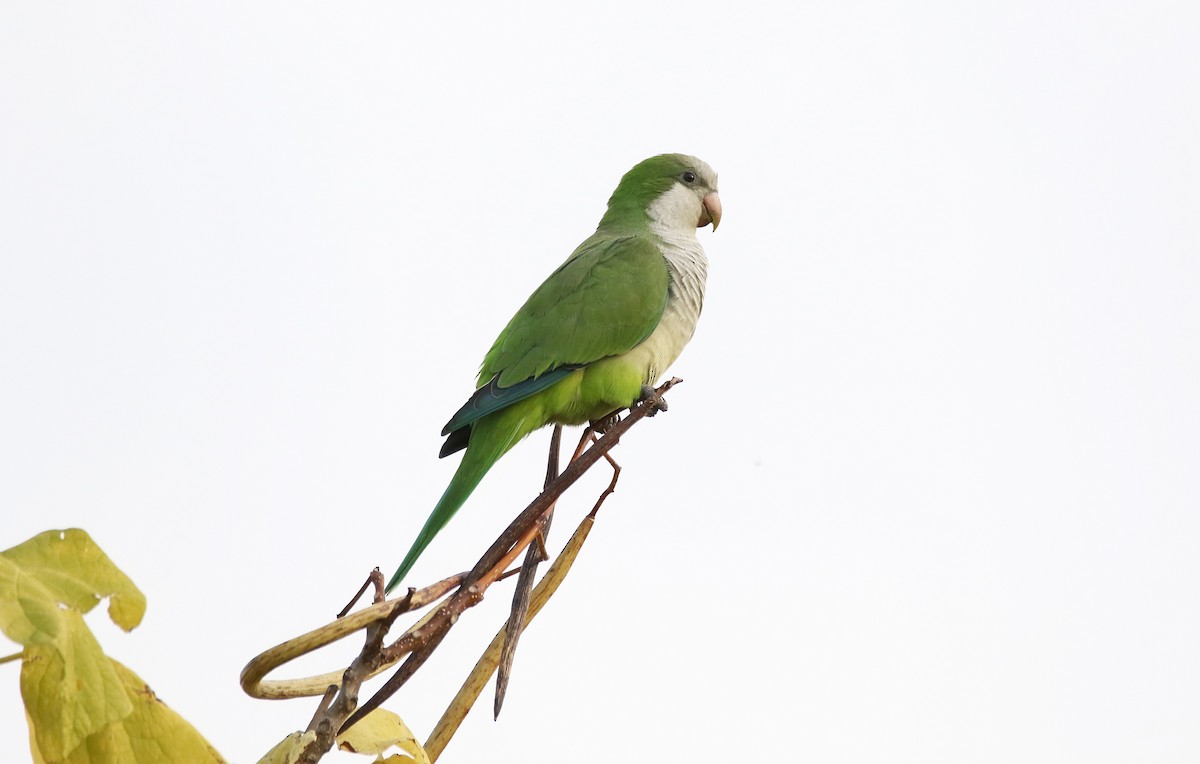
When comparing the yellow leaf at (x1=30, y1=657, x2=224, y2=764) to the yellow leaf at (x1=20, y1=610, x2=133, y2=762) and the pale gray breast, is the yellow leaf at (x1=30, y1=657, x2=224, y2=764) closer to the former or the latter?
the yellow leaf at (x1=20, y1=610, x2=133, y2=762)

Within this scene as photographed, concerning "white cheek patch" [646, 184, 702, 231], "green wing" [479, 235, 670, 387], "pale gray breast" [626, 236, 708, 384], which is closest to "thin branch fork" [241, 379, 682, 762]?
"green wing" [479, 235, 670, 387]

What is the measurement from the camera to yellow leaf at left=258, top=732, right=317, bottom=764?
1.34 metres

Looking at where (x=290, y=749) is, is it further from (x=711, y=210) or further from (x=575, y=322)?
(x=711, y=210)

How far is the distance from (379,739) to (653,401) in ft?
3.64

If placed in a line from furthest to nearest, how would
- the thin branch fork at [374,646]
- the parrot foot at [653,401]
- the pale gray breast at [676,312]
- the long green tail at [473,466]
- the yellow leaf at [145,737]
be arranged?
the pale gray breast at [676,312] < the long green tail at [473,466] < the parrot foot at [653,401] < the thin branch fork at [374,646] < the yellow leaf at [145,737]

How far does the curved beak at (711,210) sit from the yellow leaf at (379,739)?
380cm

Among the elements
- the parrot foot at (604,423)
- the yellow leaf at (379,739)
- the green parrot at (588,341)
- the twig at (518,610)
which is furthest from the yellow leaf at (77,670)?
the parrot foot at (604,423)

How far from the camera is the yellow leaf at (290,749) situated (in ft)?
4.41

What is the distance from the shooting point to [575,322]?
13.1 feet

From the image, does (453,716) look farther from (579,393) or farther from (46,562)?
(579,393)

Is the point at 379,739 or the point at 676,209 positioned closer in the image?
the point at 379,739

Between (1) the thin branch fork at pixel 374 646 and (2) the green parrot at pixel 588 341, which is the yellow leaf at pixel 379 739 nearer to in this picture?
(1) the thin branch fork at pixel 374 646

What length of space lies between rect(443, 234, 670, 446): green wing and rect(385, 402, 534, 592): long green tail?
6cm

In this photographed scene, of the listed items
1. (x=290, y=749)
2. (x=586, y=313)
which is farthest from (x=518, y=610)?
(x=586, y=313)
